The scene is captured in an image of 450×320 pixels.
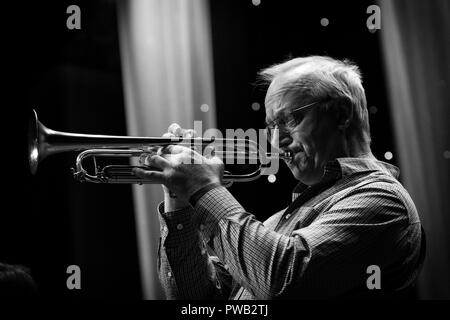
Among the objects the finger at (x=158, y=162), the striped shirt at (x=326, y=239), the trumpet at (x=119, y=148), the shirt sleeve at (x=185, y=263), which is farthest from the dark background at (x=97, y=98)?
the finger at (x=158, y=162)

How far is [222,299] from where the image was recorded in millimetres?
1628

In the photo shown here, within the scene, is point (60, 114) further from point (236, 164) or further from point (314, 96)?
point (314, 96)

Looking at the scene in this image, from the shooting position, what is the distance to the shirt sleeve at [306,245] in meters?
1.18

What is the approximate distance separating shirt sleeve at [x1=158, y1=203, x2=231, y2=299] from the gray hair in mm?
543

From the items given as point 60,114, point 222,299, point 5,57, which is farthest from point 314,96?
point 5,57

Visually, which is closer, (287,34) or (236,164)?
(236,164)

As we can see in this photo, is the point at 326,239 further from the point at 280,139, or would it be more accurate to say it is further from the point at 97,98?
the point at 97,98

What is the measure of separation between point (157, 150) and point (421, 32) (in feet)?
4.15

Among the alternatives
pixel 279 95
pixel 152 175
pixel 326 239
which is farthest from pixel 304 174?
pixel 152 175

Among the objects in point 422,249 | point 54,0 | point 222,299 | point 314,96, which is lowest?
point 222,299

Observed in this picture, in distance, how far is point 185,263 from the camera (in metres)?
1.57

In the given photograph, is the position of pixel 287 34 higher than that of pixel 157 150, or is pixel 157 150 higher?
pixel 287 34

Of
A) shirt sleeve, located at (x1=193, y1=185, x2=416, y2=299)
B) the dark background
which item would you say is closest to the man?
shirt sleeve, located at (x1=193, y1=185, x2=416, y2=299)

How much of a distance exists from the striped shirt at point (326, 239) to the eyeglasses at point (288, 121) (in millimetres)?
215
